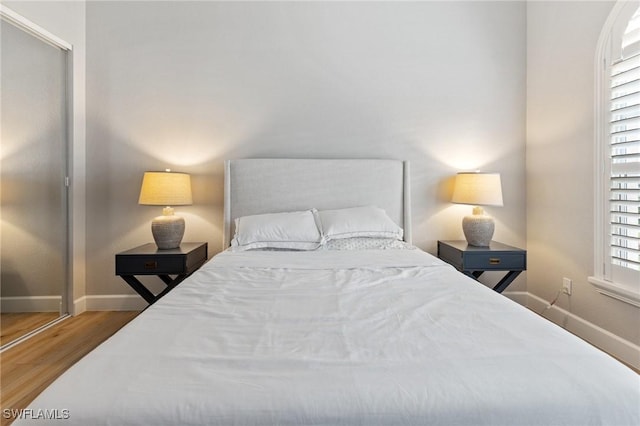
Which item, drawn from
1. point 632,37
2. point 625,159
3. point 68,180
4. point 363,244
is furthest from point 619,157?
point 68,180

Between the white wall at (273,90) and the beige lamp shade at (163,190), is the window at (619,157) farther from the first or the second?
the beige lamp shade at (163,190)

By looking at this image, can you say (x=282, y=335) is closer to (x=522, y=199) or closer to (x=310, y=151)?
(x=310, y=151)

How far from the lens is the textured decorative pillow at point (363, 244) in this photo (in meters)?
2.48

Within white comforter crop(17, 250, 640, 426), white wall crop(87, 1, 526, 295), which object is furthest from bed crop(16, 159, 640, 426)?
white wall crop(87, 1, 526, 295)

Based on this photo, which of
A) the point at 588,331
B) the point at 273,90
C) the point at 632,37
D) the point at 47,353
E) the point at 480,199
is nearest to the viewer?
the point at 632,37

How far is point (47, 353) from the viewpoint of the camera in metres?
2.29

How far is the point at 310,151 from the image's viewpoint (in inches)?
119

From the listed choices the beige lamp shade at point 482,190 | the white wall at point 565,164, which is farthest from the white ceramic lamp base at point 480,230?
the white wall at point 565,164

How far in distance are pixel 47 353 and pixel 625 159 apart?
3795 millimetres

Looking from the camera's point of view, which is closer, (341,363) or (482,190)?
(341,363)

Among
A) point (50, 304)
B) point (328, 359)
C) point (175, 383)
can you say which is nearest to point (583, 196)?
point (328, 359)

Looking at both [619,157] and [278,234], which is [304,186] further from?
[619,157]

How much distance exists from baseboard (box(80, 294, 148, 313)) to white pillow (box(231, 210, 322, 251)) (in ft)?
3.96

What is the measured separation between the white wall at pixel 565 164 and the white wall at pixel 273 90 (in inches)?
10.7
